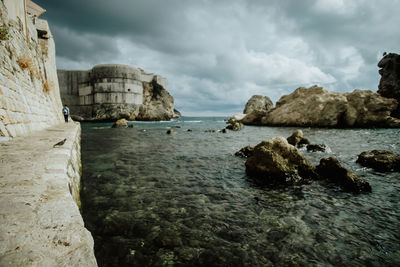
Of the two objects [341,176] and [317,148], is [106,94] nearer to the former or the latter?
[317,148]

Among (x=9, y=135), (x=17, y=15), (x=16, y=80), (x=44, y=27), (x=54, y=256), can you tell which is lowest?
(x=54, y=256)

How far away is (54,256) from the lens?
1229 mm

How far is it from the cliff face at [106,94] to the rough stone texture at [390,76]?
52.1 m

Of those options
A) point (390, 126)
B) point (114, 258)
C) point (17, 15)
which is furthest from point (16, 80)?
point (390, 126)

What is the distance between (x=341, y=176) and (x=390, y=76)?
5239 centimetres

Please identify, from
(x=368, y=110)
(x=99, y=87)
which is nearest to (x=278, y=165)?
(x=368, y=110)

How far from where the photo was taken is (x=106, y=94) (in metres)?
44.6

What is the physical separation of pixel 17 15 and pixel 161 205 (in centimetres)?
1043

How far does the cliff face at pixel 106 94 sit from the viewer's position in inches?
1746

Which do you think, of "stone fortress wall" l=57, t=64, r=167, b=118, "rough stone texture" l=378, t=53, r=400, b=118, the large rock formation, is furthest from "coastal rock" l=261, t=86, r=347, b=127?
"stone fortress wall" l=57, t=64, r=167, b=118

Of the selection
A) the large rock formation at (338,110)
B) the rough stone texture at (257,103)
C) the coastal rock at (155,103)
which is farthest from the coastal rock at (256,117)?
the coastal rock at (155,103)

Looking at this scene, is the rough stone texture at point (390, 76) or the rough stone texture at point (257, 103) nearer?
the rough stone texture at point (390, 76)

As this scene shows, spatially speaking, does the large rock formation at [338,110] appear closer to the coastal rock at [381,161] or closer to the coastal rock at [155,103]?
the coastal rock at [381,161]

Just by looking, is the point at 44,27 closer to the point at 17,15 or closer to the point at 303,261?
the point at 17,15
